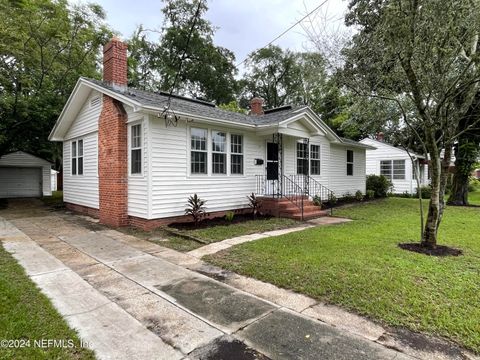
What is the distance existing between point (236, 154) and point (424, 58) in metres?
6.30

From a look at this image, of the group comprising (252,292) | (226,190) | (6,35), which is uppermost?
(6,35)

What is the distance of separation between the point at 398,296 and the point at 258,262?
2270 mm

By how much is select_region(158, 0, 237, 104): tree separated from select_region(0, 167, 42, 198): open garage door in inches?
522

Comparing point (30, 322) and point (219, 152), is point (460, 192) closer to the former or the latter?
point (219, 152)

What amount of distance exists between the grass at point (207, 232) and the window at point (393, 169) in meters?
15.4

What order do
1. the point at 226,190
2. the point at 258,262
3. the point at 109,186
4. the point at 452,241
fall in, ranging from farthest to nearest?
the point at 226,190 < the point at 109,186 < the point at 452,241 < the point at 258,262

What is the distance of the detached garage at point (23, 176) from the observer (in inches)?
732

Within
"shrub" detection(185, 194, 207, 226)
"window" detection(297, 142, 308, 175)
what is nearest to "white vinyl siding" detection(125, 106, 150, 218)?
"shrub" detection(185, 194, 207, 226)

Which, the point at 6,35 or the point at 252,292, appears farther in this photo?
the point at 6,35

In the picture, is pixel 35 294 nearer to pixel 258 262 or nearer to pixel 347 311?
pixel 258 262

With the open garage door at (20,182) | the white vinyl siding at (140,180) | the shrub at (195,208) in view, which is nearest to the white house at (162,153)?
the white vinyl siding at (140,180)

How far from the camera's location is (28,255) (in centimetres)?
564

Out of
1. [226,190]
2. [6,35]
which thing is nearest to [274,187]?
[226,190]

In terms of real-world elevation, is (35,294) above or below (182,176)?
below
